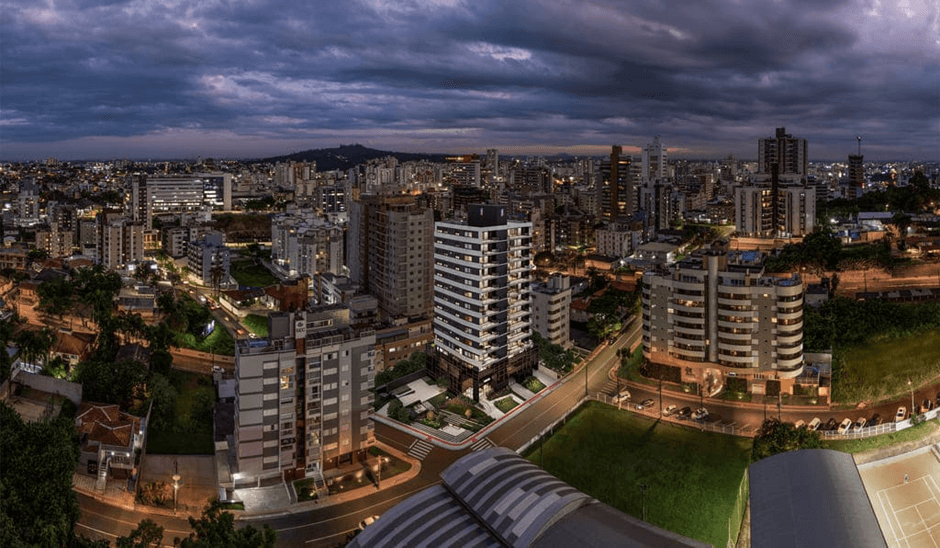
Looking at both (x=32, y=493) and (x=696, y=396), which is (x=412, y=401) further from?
(x=32, y=493)

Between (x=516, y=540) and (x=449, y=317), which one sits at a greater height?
(x=449, y=317)

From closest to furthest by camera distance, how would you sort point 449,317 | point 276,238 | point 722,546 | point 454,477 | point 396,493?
point 454,477, point 722,546, point 396,493, point 449,317, point 276,238

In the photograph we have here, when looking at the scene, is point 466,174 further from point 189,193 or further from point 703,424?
point 703,424

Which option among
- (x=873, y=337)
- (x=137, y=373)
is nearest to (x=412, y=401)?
(x=137, y=373)

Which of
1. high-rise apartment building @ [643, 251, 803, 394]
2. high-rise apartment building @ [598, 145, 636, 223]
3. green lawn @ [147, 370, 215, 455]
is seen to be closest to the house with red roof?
green lawn @ [147, 370, 215, 455]

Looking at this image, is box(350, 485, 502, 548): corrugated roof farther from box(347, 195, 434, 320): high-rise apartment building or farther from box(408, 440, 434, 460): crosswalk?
box(347, 195, 434, 320): high-rise apartment building

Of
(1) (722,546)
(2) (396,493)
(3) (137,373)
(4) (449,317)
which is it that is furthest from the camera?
(4) (449,317)

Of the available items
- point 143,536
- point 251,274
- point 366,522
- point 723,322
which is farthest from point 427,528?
point 251,274

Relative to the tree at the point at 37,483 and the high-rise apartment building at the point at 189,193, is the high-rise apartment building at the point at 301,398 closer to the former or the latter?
the tree at the point at 37,483
